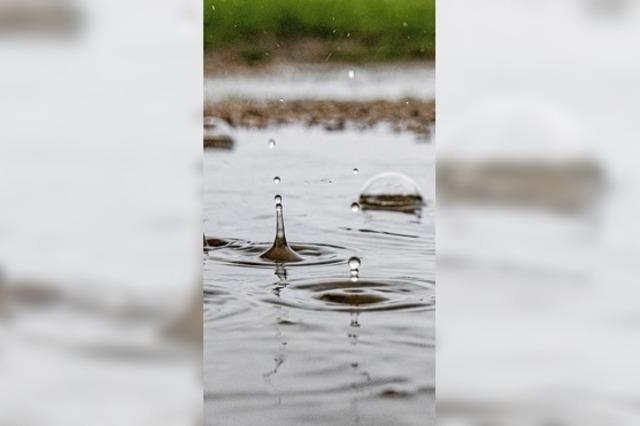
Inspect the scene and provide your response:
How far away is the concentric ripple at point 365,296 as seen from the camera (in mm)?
1594

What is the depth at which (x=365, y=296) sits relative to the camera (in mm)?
1593

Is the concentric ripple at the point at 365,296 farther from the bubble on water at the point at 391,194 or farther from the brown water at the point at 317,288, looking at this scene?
the bubble on water at the point at 391,194

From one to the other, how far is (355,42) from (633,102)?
0.49 meters

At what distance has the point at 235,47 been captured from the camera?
62.7 inches

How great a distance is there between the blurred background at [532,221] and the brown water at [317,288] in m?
0.07

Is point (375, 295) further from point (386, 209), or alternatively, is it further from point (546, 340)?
point (546, 340)

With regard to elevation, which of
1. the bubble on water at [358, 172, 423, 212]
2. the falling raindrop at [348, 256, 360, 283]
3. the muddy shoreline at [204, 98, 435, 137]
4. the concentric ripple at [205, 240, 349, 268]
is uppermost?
the muddy shoreline at [204, 98, 435, 137]

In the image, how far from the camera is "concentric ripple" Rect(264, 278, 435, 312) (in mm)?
1594

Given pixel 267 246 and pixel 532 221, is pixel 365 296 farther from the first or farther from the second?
pixel 532 221

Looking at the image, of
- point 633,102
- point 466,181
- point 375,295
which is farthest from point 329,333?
point 633,102

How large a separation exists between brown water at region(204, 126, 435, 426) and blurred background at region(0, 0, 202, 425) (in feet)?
0.37

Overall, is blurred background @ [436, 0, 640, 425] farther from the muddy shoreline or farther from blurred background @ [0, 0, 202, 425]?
blurred background @ [0, 0, 202, 425]

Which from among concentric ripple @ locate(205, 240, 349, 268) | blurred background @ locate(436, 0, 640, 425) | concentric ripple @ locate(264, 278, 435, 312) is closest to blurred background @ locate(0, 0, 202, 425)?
concentric ripple @ locate(205, 240, 349, 268)

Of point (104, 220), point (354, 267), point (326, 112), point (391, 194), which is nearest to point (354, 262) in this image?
point (354, 267)
